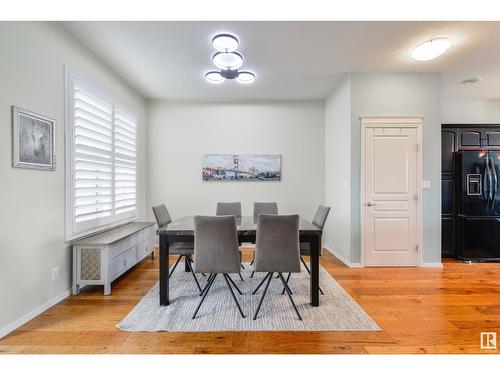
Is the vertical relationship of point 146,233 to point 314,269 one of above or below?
above

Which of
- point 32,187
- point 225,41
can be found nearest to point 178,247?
point 32,187

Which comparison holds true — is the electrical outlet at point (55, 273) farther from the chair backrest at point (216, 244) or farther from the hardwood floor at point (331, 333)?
the chair backrest at point (216, 244)

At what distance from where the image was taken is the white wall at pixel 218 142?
4.77 m

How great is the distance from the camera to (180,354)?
173cm

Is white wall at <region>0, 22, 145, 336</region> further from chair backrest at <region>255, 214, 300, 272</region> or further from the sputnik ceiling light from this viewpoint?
chair backrest at <region>255, 214, 300, 272</region>

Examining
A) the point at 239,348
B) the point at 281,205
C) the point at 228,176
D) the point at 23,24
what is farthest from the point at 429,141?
the point at 23,24

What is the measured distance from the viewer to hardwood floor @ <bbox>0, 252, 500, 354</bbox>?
5.93ft

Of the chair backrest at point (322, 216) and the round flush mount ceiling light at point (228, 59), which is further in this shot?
the chair backrest at point (322, 216)

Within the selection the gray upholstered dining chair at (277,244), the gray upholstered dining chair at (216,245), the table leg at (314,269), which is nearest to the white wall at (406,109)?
the table leg at (314,269)

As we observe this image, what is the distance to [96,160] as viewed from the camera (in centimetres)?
314

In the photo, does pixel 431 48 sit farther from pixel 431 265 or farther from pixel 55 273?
pixel 55 273

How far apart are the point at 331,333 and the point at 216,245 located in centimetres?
116

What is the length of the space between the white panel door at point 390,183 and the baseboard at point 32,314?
3.70 m
